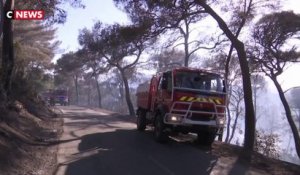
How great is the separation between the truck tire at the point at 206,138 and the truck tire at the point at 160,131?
4.69ft

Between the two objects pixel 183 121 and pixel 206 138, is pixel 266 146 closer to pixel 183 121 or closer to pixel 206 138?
pixel 206 138

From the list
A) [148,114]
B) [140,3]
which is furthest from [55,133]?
[140,3]

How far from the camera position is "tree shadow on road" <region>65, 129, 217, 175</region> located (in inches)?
507

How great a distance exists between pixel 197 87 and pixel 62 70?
2632 inches

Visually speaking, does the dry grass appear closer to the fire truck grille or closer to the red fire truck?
the red fire truck

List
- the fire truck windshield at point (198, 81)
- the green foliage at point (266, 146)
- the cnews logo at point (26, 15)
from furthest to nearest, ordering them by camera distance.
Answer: the green foliage at point (266, 146), the cnews logo at point (26, 15), the fire truck windshield at point (198, 81)

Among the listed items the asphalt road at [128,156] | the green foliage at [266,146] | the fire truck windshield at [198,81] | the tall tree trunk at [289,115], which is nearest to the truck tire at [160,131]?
the asphalt road at [128,156]

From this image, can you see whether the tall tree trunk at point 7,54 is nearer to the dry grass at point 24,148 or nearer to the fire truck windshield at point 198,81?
the dry grass at point 24,148

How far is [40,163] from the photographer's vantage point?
44.1ft

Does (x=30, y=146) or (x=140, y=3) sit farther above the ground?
(x=140, y=3)

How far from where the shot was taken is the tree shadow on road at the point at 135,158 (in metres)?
12.9

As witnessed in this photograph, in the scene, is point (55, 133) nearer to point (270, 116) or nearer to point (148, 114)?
point (148, 114)

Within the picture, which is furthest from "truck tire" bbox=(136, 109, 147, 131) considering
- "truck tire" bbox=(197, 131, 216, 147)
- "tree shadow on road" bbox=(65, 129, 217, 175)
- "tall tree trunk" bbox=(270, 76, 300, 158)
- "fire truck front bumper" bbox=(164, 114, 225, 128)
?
"tall tree trunk" bbox=(270, 76, 300, 158)

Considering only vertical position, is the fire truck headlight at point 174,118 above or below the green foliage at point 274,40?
below
